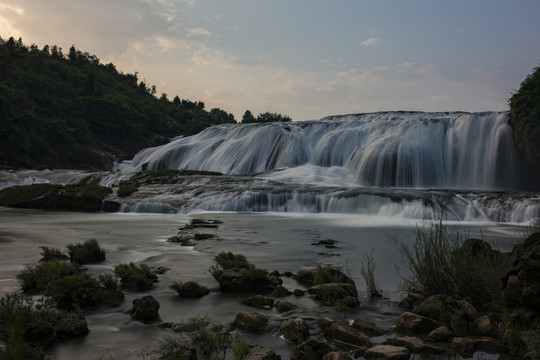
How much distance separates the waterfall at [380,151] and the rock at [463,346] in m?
25.3

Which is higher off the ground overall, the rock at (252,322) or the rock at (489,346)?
the rock at (489,346)

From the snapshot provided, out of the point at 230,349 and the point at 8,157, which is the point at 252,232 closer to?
the point at 230,349

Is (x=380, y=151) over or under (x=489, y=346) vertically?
over

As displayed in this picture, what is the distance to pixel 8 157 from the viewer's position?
41969 mm

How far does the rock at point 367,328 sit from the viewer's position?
5113mm

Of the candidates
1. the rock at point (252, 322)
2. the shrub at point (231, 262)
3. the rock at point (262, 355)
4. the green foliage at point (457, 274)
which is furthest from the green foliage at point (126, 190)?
the rock at point (262, 355)

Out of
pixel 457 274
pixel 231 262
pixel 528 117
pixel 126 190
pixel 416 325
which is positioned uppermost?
pixel 528 117

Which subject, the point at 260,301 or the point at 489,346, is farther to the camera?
the point at 260,301

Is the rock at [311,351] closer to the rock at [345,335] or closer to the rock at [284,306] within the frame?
the rock at [345,335]

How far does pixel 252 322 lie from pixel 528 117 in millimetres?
31764

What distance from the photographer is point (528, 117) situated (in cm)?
3005

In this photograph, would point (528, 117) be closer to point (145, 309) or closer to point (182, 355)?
point (145, 309)

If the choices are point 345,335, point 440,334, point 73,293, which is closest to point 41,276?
point 73,293

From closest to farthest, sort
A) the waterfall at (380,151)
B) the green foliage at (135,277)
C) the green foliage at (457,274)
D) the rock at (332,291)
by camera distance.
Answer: the green foliage at (457,274) → the rock at (332,291) → the green foliage at (135,277) → the waterfall at (380,151)
